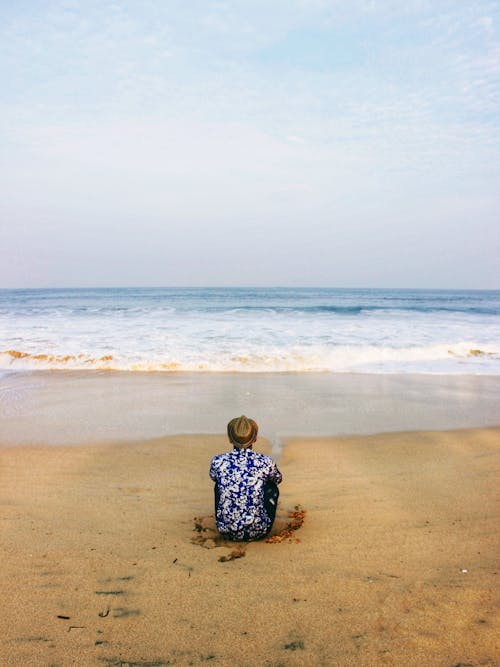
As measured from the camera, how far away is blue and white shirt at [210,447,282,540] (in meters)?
3.71

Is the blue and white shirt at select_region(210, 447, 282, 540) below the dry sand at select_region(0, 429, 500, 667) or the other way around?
the other way around

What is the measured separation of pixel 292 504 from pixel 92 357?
Result: 10116 mm

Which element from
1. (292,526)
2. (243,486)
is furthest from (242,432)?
(292,526)

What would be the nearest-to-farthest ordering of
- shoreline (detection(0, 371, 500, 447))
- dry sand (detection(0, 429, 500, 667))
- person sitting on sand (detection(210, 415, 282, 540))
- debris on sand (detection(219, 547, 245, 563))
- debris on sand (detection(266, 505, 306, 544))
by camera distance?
dry sand (detection(0, 429, 500, 667)) < debris on sand (detection(219, 547, 245, 563)) < person sitting on sand (detection(210, 415, 282, 540)) < debris on sand (detection(266, 505, 306, 544)) < shoreline (detection(0, 371, 500, 447))

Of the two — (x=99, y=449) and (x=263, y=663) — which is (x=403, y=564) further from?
(x=99, y=449)

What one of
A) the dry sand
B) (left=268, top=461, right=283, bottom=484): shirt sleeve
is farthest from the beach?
(left=268, top=461, right=283, bottom=484): shirt sleeve

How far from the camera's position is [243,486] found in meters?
3.71

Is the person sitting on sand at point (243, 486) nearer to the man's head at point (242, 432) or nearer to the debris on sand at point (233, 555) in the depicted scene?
the man's head at point (242, 432)

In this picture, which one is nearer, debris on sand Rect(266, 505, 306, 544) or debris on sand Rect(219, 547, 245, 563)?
debris on sand Rect(219, 547, 245, 563)

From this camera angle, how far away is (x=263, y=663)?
2471mm

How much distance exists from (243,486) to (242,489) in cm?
2

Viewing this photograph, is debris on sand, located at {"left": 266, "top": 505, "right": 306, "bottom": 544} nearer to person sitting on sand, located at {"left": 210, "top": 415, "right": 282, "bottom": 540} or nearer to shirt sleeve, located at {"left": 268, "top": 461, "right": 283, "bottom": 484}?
person sitting on sand, located at {"left": 210, "top": 415, "right": 282, "bottom": 540}

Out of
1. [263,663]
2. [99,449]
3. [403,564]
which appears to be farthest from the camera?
[99,449]

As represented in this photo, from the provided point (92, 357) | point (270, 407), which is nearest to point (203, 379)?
point (270, 407)
